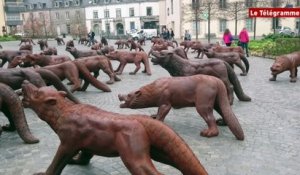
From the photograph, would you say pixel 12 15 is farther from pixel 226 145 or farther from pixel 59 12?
pixel 226 145

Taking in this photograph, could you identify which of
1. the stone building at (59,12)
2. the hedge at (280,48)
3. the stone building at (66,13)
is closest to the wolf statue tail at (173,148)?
the hedge at (280,48)

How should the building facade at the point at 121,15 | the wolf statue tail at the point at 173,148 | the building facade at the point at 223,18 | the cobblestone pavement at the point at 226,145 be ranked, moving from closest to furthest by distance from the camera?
the wolf statue tail at the point at 173,148
the cobblestone pavement at the point at 226,145
the building facade at the point at 223,18
the building facade at the point at 121,15

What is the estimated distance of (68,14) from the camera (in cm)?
8150

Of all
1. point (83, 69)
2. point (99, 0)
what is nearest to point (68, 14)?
point (99, 0)

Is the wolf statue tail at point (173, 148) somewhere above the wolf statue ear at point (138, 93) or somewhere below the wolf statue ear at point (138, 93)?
below

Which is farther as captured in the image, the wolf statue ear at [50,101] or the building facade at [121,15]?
the building facade at [121,15]

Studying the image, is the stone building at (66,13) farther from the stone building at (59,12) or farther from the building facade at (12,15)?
the building facade at (12,15)

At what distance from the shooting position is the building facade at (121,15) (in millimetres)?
71656

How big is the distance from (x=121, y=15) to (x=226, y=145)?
70.0 meters

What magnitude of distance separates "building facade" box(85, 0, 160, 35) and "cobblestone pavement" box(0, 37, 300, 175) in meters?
62.4

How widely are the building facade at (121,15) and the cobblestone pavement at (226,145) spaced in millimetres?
62395

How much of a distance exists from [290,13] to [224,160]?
17.9m

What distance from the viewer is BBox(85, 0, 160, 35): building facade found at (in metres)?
71.7

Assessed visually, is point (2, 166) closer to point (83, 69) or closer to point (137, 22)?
point (83, 69)
